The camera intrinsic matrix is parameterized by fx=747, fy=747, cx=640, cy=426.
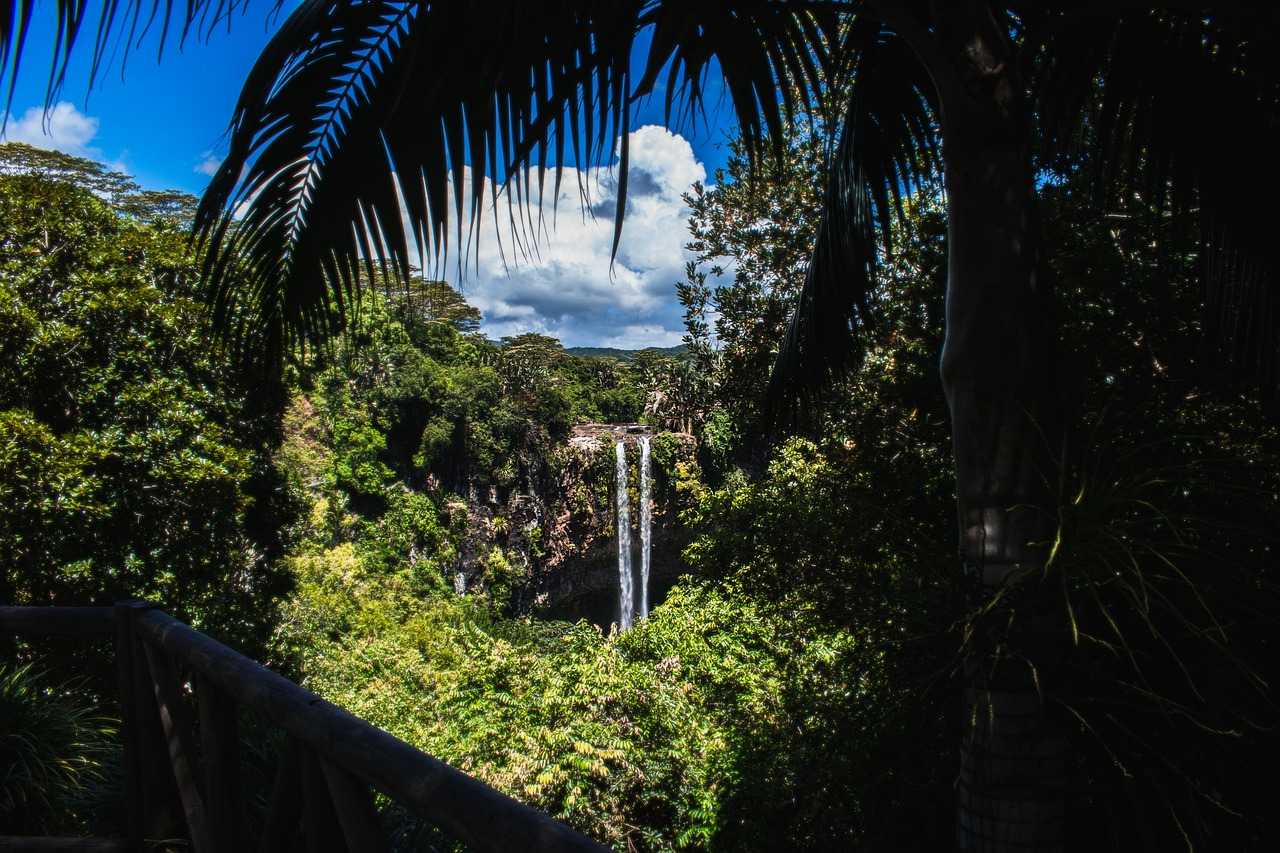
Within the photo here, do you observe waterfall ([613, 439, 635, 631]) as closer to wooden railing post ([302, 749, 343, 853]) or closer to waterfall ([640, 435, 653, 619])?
waterfall ([640, 435, 653, 619])

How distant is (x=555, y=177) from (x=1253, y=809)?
1.95 m

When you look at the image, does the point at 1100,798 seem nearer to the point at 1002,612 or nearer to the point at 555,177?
the point at 1002,612

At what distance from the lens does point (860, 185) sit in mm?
2938

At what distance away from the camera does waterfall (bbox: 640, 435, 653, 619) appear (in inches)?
699

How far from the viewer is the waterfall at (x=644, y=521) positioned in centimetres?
1777

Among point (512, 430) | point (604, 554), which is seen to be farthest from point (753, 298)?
point (604, 554)

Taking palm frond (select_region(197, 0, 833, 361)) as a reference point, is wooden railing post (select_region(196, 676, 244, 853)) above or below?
below

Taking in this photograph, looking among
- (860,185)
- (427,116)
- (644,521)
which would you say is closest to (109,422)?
(860,185)

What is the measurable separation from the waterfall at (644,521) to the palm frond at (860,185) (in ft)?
48.2

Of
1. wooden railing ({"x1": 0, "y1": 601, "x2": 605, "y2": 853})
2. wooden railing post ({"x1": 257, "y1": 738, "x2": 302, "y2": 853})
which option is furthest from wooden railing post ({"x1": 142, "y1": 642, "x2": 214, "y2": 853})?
wooden railing post ({"x1": 257, "y1": 738, "x2": 302, "y2": 853})

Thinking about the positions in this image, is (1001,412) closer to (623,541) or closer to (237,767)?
(237,767)

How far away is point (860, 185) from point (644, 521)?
610 inches

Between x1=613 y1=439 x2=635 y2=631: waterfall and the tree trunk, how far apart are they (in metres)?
16.7

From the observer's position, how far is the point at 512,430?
65.5ft
